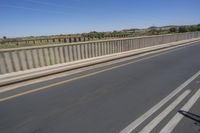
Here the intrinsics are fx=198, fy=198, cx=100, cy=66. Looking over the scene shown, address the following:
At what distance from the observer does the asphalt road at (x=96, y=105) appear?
12.4ft

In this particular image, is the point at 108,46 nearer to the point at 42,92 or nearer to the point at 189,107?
the point at 42,92

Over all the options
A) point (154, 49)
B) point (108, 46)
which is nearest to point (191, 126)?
point (108, 46)

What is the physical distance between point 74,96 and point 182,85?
3532mm

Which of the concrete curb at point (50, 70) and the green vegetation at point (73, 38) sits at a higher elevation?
the concrete curb at point (50, 70)

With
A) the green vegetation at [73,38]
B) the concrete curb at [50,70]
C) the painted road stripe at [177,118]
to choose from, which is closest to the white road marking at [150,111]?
the painted road stripe at [177,118]

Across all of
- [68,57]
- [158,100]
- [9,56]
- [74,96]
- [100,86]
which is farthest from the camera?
[68,57]

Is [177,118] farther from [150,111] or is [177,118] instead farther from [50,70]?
[50,70]

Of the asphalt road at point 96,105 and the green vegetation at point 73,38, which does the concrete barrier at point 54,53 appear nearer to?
the asphalt road at point 96,105

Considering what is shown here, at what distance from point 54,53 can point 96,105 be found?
497 centimetres

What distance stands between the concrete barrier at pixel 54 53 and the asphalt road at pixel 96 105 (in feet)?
4.24

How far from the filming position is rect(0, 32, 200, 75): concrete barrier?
7.37 m

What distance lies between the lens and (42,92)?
609cm

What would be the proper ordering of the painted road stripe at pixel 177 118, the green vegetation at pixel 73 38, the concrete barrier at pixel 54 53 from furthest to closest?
the green vegetation at pixel 73 38, the concrete barrier at pixel 54 53, the painted road stripe at pixel 177 118

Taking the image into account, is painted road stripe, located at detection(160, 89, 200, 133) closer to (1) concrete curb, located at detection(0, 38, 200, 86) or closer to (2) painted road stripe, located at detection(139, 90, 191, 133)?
(2) painted road stripe, located at detection(139, 90, 191, 133)
